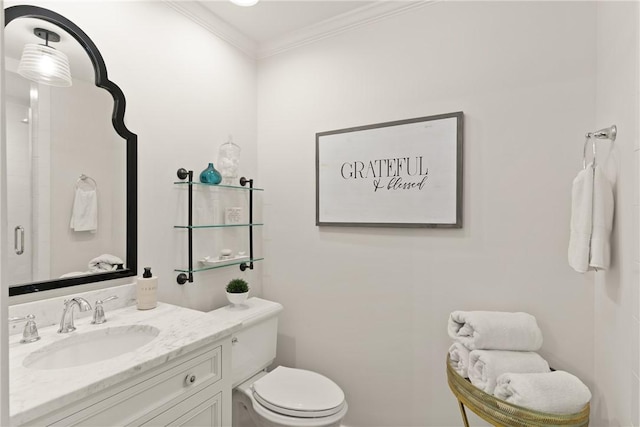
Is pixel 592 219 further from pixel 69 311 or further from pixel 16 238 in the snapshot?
pixel 16 238

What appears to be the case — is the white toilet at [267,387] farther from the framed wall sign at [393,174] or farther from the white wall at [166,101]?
the framed wall sign at [393,174]

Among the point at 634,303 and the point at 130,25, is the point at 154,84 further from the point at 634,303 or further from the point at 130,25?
the point at 634,303

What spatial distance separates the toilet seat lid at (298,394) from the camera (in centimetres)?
149

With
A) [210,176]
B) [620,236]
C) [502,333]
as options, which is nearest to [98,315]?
[210,176]

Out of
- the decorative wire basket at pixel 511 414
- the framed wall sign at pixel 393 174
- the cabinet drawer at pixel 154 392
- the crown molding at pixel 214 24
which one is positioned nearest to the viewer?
the cabinet drawer at pixel 154 392

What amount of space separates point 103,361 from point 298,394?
96 centimetres

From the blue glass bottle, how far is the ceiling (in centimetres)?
88

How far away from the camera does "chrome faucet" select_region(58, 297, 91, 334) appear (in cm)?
119

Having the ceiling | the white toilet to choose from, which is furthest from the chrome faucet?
the ceiling

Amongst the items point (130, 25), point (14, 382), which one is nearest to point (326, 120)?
point (130, 25)

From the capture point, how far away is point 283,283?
7.10ft

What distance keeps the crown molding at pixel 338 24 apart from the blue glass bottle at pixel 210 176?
3.14 ft

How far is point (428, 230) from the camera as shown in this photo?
169 centimetres

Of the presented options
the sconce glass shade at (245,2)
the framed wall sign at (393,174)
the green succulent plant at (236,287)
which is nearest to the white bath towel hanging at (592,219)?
the framed wall sign at (393,174)
